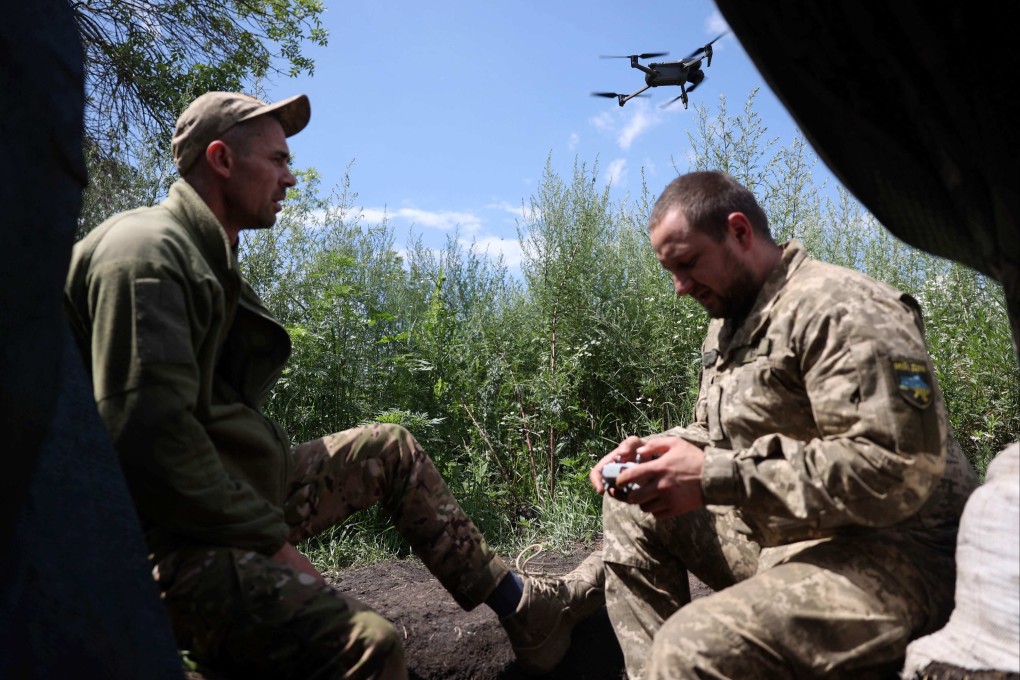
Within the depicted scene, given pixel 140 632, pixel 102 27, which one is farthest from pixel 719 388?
pixel 102 27

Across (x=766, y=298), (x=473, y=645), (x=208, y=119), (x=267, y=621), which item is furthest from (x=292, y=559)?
(x=766, y=298)

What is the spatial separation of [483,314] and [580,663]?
3.80 meters

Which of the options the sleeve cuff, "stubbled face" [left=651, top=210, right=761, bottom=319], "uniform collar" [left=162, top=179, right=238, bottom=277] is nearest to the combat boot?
the sleeve cuff

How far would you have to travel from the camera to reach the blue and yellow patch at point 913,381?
7.21 feet

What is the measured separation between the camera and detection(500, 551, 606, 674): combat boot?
10.3ft

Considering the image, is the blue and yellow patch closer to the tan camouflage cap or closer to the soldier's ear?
the soldier's ear

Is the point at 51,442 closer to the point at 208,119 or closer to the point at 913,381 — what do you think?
the point at 208,119

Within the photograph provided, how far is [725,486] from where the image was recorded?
2.34m

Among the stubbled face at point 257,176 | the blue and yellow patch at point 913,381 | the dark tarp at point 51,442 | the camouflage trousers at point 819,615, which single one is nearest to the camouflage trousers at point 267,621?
the dark tarp at point 51,442

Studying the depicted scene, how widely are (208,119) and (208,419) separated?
1.02 meters

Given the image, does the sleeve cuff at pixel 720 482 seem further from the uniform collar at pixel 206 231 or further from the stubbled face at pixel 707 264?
the uniform collar at pixel 206 231

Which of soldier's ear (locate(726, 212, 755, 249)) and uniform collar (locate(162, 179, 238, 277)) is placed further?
soldier's ear (locate(726, 212, 755, 249))

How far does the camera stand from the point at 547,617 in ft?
10.5

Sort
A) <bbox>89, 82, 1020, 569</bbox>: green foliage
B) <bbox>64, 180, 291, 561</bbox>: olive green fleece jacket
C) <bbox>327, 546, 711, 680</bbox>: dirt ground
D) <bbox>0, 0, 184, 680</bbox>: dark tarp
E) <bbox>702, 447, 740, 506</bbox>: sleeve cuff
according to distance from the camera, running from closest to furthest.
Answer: <bbox>0, 0, 184, 680</bbox>: dark tarp
<bbox>64, 180, 291, 561</bbox>: olive green fleece jacket
<bbox>702, 447, 740, 506</bbox>: sleeve cuff
<bbox>327, 546, 711, 680</bbox>: dirt ground
<bbox>89, 82, 1020, 569</bbox>: green foliage
